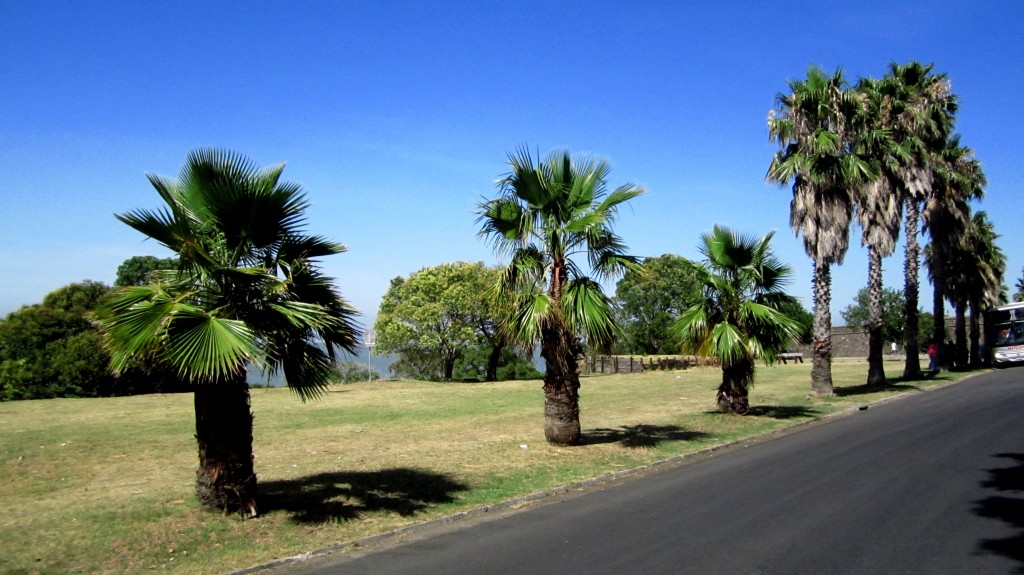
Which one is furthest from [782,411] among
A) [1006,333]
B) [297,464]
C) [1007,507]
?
[1006,333]

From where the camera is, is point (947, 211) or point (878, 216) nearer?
point (878, 216)

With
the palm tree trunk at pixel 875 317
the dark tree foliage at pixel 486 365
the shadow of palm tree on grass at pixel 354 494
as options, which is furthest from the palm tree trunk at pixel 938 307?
the shadow of palm tree on grass at pixel 354 494

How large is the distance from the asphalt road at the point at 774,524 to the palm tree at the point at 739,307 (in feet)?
16.4

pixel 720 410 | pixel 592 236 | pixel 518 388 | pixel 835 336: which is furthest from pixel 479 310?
pixel 835 336

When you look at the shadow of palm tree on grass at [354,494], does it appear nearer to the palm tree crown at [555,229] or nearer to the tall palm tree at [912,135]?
the palm tree crown at [555,229]

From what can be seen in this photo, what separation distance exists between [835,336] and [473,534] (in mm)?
70775

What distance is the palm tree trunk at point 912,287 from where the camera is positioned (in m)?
35.6

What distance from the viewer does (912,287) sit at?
36.3 meters

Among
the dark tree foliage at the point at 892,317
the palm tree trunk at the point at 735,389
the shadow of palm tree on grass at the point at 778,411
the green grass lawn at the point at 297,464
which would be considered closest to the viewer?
the green grass lawn at the point at 297,464

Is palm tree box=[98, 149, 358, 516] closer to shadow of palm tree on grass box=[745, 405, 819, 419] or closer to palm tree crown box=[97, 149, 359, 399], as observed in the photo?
palm tree crown box=[97, 149, 359, 399]

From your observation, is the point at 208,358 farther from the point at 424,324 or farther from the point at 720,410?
the point at 424,324

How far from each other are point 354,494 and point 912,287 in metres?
33.6

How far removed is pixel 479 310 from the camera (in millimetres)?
40375

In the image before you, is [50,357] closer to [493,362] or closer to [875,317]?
[493,362]
